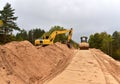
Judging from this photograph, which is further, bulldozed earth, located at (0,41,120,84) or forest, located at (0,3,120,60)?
A: forest, located at (0,3,120,60)

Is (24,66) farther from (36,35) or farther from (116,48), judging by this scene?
(36,35)


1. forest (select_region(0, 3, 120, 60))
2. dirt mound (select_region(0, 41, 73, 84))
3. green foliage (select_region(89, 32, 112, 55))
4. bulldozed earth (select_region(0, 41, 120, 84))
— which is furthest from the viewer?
green foliage (select_region(89, 32, 112, 55))

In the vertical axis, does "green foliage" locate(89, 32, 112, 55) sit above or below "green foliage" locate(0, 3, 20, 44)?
below

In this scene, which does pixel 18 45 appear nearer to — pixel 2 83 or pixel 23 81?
pixel 23 81

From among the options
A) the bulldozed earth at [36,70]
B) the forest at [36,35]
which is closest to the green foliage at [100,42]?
the forest at [36,35]

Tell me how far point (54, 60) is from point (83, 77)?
512 cm

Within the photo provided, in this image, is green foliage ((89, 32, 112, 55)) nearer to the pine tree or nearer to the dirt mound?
the pine tree

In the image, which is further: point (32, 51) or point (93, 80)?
point (32, 51)

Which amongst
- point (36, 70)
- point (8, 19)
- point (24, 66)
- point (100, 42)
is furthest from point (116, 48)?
point (24, 66)

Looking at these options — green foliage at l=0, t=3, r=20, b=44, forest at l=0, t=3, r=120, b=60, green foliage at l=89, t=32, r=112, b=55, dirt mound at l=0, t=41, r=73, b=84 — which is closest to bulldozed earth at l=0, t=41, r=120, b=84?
dirt mound at l=0, t=41, r=73, b=84

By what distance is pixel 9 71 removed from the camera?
16.1 meters

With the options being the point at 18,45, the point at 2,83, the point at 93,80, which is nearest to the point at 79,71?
the point at 93,80

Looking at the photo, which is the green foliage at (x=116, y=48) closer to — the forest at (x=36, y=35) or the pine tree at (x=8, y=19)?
the forest at (x=36, y=35)

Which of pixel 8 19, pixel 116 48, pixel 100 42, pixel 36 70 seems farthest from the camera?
pixel 100 42
